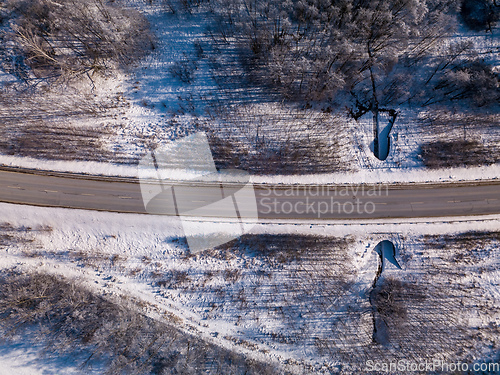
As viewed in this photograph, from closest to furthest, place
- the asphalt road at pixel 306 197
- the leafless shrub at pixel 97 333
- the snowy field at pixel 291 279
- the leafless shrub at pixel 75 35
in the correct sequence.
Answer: the leafless shrub at pixel 97 333, the snowy field at pixel 291 279, the leafless shrub at pixel 75 35, the asphalt road at pixel 306 197

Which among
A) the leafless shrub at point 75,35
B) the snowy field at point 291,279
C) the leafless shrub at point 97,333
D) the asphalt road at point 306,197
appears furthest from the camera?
the asphalt road at point 306,197

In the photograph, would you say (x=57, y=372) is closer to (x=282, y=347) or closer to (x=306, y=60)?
(x=282, y=347)

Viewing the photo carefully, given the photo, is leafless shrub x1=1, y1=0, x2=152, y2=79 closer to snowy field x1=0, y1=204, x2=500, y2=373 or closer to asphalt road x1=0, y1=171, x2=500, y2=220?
asphalt road x1=0, y1=171, x2=500, y2=220

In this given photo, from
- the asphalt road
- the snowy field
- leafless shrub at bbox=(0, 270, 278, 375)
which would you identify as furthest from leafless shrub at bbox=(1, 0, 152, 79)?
leafless shrub at bbox=(0, 270, 278, 375)

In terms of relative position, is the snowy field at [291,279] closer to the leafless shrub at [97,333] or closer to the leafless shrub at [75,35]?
the leafless shrub at [97,333]

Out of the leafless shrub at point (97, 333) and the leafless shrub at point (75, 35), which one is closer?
the leafless shrub at point (97, 333)

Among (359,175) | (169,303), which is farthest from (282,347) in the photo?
(359,175)

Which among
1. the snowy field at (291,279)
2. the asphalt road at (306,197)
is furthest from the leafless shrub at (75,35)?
the snowy field at (291,279)

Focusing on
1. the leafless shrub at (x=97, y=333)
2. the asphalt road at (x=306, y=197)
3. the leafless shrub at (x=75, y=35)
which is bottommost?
the leafless shrub at (x=97, y=333)

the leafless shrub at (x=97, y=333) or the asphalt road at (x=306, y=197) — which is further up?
the asphalt road at (x=306, y=197)
